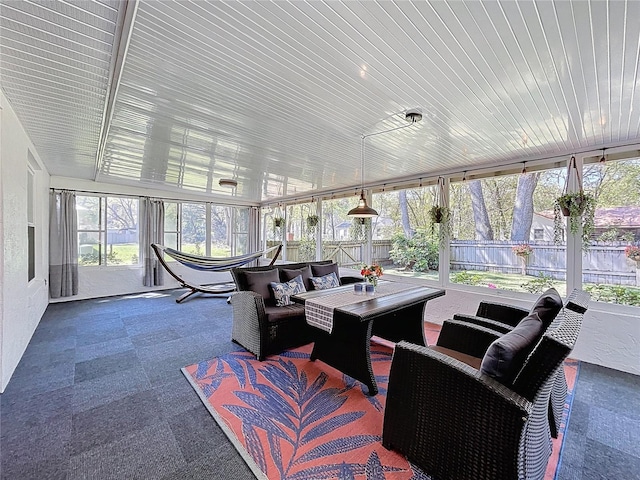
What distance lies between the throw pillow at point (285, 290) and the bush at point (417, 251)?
7.01 ft

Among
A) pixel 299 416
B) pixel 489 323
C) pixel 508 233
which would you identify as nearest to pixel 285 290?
pixel 299 416

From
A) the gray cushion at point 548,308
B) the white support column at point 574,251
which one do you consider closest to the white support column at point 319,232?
the white support column at point 574,251

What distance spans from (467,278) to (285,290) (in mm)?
2632

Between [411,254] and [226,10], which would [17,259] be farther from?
[411,254]

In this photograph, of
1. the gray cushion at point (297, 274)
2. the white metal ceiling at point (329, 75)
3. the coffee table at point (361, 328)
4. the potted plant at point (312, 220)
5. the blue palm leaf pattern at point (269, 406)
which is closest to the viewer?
the white metal ceiling at point (329, 75)

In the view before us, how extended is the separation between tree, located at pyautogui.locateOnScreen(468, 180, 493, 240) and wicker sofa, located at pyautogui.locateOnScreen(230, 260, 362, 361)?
2.65m

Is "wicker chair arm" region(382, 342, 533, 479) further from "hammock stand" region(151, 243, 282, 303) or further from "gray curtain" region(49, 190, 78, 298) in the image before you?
"gray curtain" region(49, 190, 78, 298)

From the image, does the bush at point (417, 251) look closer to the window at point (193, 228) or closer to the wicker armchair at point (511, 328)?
the wicker armchair at point (511, 328)

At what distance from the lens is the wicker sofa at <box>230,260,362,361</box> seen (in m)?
2.80

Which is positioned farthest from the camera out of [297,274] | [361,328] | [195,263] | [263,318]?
[195,263]

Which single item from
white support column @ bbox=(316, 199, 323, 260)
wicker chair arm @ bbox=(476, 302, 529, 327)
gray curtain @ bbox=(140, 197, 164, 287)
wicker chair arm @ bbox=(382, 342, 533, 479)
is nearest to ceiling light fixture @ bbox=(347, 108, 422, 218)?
wicker chair arm @ bbox=(476, 302, 529, 327)

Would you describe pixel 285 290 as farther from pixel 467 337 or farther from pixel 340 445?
pixel 467 337

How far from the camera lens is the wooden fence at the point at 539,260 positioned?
115 inches

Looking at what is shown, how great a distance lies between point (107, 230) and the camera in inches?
219
